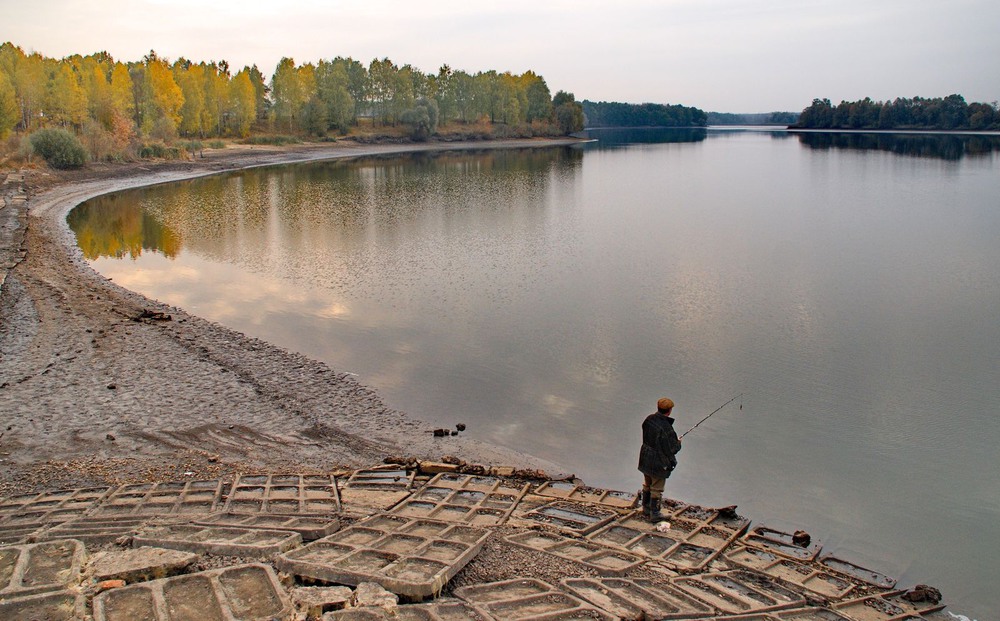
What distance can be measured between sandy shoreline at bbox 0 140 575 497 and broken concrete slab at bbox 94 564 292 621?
189 inches

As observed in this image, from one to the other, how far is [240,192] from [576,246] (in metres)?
37.5

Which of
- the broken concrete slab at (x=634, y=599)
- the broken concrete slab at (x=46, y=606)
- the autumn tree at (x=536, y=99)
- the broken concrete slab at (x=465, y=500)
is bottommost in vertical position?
the broken concrete slab at (x=465, y=500)

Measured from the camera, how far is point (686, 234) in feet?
136

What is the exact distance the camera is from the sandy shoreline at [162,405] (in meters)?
13.8

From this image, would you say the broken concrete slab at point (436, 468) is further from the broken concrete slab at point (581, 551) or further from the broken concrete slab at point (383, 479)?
the broken concrete slab at point (581, 551)

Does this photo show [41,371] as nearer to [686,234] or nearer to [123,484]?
[123,484]

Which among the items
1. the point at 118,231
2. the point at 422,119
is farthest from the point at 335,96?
the point at 118,231

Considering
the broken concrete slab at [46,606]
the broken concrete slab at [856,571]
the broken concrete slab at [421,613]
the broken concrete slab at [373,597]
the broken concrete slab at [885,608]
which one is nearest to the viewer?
the broken concrete slab at [46,606]

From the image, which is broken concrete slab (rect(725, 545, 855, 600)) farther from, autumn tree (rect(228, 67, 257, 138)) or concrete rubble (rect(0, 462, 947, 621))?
autumn tree (rect(228, 67, 257, 138))

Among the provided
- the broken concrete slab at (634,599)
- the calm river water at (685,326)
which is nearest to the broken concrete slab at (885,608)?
the calm river water at (685,326)

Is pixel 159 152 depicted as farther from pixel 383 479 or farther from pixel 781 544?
pixel 781 544

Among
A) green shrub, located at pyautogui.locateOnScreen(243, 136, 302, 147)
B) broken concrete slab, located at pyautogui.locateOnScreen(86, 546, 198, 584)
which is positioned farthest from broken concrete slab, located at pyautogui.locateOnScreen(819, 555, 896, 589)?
green shrub, located at pyautogui.locateOnScreen(243, 136, 302, 147)

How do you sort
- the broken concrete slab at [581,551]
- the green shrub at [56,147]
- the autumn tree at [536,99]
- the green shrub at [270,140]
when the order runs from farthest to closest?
the autumn tree at [536,99]
the green shrub at [270,140]
the green shrub at [56,147]
the broken concrete slab at [581,551]

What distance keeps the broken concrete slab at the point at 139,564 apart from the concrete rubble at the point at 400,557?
0.02 meters
